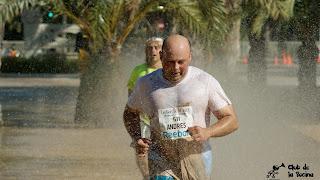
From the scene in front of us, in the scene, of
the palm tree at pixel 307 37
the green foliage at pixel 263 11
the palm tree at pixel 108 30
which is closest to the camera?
the palm tree at pixel 108 30

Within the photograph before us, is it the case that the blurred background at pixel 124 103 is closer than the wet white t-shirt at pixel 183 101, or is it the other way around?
the wet white t-shirt at pixel 183 101

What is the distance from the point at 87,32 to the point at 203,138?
485 inches

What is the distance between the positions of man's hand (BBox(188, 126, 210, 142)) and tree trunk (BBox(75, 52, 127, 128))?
40.5 feet

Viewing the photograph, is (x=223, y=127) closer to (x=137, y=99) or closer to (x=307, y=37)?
(x=137, y=99)

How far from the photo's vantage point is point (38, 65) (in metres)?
43.6

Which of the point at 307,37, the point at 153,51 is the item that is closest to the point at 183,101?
the point at 153,51

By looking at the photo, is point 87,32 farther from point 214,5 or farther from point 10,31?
point 10,31

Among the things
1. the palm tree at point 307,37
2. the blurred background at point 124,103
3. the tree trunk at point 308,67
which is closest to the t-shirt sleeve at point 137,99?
the blurred background at point 124,103

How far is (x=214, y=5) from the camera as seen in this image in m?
17.0

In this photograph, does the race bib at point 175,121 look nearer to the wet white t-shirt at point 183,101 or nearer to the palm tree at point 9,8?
the wet white t-shirt at point 183,101

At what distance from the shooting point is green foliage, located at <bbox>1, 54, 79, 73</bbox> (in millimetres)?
43125

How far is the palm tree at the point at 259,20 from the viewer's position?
17.4 metres

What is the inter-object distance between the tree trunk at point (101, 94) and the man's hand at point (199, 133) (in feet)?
40.5

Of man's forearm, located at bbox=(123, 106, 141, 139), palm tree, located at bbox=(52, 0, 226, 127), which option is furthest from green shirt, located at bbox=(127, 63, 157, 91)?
palm tree, located at bbox=(52, 0, 226, 127)
